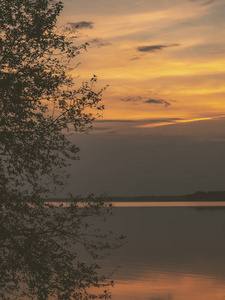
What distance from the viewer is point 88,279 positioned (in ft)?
55.6

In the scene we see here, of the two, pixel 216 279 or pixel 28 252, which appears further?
pixel 216 279

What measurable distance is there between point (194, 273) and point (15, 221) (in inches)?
1538

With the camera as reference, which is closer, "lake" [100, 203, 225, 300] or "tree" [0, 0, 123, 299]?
"tree" [0, 0, 123, 299]

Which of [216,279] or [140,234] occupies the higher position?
[140,234]

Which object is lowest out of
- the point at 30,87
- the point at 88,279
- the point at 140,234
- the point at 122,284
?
the point at 88,279

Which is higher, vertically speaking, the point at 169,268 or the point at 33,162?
the point at 169,268

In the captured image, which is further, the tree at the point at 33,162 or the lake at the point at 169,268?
the lake at the point at 169,268

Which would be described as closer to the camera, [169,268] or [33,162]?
[33,162]

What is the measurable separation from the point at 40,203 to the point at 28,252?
161 centimetres

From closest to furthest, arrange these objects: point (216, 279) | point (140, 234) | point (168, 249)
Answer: point (216, 279), point (168, 249), point (140, 234)

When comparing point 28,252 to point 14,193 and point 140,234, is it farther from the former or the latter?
point 140,234

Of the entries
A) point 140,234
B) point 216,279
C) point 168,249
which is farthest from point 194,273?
point 140,234

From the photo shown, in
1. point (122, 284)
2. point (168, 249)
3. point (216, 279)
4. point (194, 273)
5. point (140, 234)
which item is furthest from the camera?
point (140, 234)

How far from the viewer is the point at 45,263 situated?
16531 millimetres
